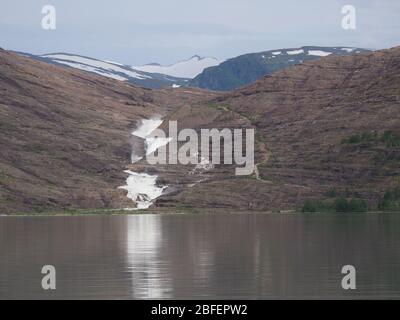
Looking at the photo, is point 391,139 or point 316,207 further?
point 391,139

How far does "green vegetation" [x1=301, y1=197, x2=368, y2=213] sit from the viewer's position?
172875mm

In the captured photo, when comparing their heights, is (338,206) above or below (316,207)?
above

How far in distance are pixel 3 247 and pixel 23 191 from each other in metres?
105

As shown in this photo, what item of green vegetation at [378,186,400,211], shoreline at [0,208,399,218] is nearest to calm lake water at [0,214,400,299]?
green vegetation at [378,186,400,211]

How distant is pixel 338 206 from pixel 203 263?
105458 mm

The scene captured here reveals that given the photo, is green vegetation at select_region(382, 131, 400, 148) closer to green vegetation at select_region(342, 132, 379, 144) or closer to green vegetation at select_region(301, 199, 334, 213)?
green vegetation at select_region(342, 132, 379, 144)

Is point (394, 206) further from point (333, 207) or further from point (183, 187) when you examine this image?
point (183, 187)

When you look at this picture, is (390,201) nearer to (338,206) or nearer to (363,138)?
(338,206)

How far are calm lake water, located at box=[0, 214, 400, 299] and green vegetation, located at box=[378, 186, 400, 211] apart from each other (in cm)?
6061

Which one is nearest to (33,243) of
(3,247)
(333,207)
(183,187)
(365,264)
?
(3,247)

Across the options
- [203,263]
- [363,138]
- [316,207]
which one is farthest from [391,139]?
Answer: [203,263]

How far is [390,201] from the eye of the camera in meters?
173

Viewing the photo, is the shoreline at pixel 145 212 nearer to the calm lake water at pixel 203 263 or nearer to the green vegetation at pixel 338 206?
the green vegetation at pixel 338 206
